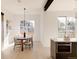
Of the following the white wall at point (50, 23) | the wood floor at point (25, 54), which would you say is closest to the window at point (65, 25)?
the white wall at point (50, 23)

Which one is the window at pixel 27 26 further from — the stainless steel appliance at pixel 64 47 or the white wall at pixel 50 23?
the stainless steel appliance at pixel 64 47

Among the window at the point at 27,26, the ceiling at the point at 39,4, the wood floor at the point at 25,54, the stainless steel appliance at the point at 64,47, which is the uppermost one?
Answer: the ceiling at the point at 39,4

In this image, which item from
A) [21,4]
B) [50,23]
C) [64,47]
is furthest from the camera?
[50,23]

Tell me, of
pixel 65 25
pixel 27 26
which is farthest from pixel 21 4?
pixel 27 26

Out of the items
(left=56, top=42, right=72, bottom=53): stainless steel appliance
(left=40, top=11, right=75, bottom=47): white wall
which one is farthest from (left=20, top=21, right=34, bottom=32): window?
(left=56, top=42, right=72, bottom=53): stainless steel appliance

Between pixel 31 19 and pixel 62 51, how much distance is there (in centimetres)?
956

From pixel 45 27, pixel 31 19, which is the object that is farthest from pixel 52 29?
pixel 31 19

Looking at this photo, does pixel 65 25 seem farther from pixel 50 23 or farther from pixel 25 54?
pixel 25 54

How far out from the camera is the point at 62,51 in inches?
218

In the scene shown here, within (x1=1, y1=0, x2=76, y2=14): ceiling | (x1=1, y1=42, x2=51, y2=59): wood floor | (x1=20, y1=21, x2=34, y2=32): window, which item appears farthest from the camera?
(x1=20, y1=21, x2=34, y2=32): window

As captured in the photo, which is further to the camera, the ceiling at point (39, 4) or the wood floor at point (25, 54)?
the ceiling at point (39, 4)

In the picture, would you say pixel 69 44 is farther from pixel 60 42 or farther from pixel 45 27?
pixel 45 27

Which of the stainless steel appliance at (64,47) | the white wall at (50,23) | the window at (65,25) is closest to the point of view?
the stainless steel appliance at (64,47)

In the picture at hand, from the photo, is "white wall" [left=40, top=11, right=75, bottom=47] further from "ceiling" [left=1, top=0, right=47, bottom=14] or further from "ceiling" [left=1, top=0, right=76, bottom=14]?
"ceiling" [left=1, top=0, right=47, bottom=14]
